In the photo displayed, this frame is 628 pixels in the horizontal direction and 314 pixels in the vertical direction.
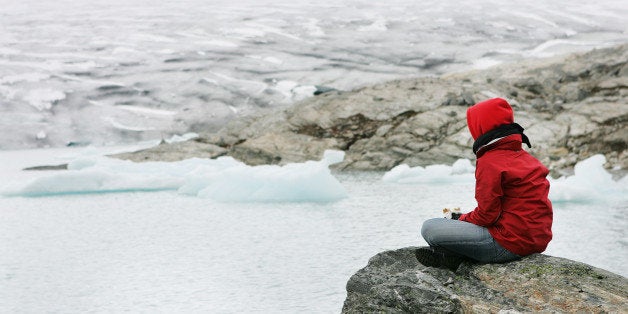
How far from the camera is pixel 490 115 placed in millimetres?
3277

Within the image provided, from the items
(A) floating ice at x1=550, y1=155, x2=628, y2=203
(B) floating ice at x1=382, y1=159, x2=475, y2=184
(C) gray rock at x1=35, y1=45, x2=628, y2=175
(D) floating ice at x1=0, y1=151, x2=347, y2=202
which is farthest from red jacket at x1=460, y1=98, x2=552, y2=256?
(C) gray rock at x1=35, y1=45, x2=628, y2=175

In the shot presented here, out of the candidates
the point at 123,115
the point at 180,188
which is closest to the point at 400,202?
the point at 180,188

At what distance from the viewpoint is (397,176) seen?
13.5 metres

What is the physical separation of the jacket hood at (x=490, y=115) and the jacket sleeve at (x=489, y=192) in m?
0.21

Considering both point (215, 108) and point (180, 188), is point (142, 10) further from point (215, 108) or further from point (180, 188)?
point (180, 188)

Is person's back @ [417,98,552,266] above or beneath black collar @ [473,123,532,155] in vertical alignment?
beneath

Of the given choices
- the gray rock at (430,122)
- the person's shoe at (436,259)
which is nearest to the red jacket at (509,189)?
the person's shoe at (436,259)

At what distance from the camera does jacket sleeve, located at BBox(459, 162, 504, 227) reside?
3203 millimetres

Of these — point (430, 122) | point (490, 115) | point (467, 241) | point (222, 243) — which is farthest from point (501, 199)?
point (430, 122)

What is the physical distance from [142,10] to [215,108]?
2290 cm

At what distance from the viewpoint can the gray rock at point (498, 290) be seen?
3.00 m

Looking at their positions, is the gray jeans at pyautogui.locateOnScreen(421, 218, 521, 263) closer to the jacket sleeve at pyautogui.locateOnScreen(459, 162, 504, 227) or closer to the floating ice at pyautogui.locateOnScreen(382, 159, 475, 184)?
the jacket sleeve at pyautogui.locateOnScreen(459, 162, 504, 227)

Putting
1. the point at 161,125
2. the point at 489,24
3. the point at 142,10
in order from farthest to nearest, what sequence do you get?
the point at 142,10 → the point at 489,24 → the point at 161,125

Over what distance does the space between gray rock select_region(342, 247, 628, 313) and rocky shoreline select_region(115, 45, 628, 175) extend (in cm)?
1142
